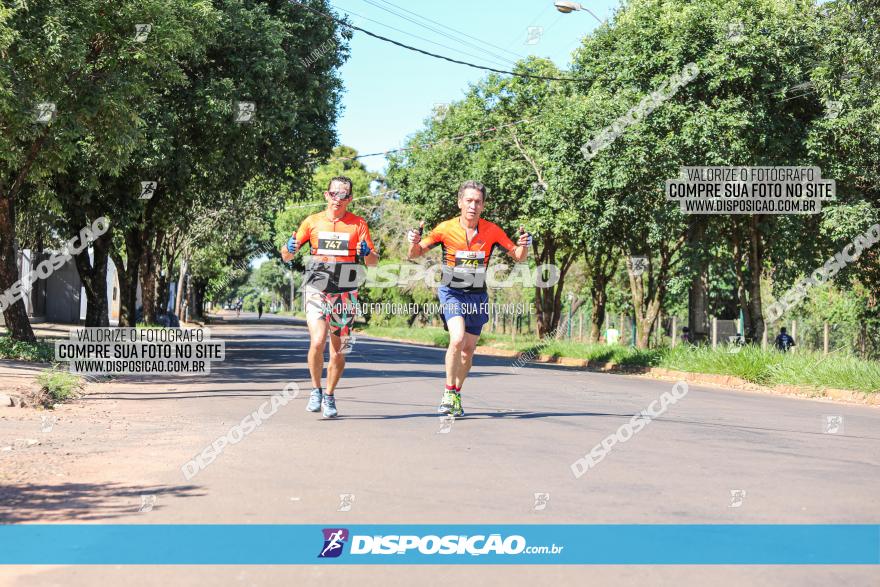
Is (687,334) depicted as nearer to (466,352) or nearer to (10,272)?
(10,272)

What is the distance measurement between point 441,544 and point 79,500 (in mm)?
2282

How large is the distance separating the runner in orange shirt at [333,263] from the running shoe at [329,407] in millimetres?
332

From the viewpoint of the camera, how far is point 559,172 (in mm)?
25406

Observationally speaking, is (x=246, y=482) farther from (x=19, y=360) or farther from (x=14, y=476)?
(x=19, y=360)

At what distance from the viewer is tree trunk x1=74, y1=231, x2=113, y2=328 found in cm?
2553

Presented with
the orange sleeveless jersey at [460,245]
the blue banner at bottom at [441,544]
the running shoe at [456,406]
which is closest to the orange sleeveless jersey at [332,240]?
the orange sleeveless jersey at [460,245]

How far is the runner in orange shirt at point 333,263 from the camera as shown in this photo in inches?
388

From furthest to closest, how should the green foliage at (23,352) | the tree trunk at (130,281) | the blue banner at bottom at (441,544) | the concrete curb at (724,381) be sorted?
the tree trunk at (130,281) → the green foliage at (23,352) → the concrete curb at (724,381) → the blue banner at bottom at (441,544)

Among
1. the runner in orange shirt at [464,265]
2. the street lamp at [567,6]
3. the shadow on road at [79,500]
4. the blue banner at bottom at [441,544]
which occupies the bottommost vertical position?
the blue banner at bottom at [441,544]

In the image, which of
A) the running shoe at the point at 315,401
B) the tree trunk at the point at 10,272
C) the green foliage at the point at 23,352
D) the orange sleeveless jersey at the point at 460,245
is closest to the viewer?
the orange sleeveless jersey at the point at 460,245

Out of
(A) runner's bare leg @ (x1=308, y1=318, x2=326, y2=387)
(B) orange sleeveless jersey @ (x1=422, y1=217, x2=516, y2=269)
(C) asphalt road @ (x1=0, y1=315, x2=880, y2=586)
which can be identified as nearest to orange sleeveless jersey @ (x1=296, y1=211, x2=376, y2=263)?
(A) runner's bare leg @ (x1=308, y1=318, x2=326, y2=387)

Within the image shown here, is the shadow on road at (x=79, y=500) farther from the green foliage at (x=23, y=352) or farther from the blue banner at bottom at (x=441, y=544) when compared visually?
the green foliage at (x=23, y=352)

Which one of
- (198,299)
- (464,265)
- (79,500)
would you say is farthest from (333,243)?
(198,299)

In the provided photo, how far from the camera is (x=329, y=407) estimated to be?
10273 millimetres
